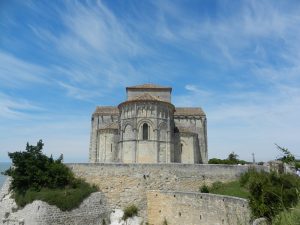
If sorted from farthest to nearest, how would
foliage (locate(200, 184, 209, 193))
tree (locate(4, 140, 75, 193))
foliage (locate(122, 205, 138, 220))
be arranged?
foliage (locate(200, 184, 209, 193)) → foliage (locate(122, 205, 138, 220)) → tree (locate(4, 140, 75, 193))

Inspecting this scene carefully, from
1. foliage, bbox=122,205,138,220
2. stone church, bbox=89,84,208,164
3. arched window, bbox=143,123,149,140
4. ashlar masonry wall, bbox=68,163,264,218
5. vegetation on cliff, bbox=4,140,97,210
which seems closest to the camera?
vegetation on cliff, bbox=4,140,97,210

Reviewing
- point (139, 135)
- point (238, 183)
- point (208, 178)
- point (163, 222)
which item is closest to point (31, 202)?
point (163, 222)

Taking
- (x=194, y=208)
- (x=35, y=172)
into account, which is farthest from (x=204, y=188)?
(x=35, y=172)

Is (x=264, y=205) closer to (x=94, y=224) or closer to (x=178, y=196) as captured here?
(x=178, y=196)

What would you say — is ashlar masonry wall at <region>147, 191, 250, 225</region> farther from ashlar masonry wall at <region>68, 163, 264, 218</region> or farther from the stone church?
the stone church

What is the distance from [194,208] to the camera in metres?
17.8

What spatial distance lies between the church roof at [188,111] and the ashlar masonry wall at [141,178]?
43.1ft

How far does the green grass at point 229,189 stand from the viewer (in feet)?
61.4

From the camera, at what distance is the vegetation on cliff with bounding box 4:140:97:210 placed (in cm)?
1912

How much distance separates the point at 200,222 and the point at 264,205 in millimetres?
6374

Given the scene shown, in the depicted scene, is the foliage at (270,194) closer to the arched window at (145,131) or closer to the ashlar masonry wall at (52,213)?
the ashlar masonry wall at (52,213)

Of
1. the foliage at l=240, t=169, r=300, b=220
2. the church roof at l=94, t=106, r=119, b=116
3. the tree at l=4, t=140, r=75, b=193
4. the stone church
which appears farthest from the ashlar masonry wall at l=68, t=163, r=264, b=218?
the church roof at l=94, t=106, r=119, b=116

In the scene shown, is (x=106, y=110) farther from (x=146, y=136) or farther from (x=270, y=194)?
(x=270, y=194)

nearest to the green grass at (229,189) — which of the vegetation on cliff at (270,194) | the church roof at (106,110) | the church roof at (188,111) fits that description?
the vegetation on cliff at (270,194)
